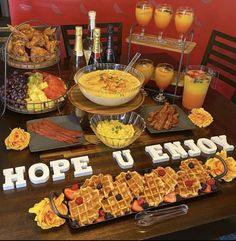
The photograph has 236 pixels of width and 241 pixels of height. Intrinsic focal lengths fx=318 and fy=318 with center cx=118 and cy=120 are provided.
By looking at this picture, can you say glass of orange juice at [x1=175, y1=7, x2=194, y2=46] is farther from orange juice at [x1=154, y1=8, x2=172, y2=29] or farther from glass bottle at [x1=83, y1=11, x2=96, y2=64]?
glass bottle at [x1=83, y1=11, x2=96, y2=64]

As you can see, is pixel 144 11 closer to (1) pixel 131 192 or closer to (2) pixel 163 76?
(2) pixel 163 76

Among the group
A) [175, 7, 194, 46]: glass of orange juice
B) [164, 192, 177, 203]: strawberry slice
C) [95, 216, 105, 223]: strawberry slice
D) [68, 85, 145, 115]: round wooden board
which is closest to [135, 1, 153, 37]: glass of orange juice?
[175, 7, 194, 46]: glass of orange juice

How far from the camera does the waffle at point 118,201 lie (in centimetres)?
99

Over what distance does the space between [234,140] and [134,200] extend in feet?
2.04

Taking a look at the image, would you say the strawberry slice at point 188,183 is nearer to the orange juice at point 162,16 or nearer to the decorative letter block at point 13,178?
the decorative letter block at point 13,178

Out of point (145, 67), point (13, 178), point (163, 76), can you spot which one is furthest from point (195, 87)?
point (13, 178)

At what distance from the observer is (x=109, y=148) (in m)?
1.31

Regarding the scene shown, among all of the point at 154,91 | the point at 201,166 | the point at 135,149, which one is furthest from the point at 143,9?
the point at 201,166

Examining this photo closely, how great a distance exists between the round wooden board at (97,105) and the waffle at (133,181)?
1.00 ft

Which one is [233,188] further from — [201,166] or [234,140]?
[234,140]

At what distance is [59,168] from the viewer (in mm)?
1177

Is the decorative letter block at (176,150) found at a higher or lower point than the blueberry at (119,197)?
lower

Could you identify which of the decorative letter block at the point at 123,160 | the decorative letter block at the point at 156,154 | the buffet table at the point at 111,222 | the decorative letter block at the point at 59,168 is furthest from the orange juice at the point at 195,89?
the decorative letter block at the point at 59,168

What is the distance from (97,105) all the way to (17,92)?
38 cm
